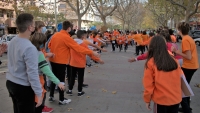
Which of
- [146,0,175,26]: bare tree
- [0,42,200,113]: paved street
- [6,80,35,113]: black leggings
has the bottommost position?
[0,42,200,113]: paved street

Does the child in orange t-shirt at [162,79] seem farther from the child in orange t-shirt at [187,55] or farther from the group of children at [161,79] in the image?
the child in orange t-shirt at [187,55]

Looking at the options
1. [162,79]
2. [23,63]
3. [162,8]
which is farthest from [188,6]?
[162,8]

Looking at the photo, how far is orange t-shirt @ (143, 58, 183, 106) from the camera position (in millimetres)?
2814

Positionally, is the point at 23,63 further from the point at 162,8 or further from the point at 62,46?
the point at 162,8

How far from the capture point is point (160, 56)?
2.87 meters

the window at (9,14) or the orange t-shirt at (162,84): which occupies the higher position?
the window at (9,14)

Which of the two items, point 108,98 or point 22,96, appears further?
point 108,98

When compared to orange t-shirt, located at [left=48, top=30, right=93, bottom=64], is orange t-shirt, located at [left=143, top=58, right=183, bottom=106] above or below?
below

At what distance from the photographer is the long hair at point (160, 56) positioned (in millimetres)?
2799

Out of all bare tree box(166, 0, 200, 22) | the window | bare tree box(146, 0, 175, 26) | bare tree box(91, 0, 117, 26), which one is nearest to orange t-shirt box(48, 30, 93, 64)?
bare tree box(166, 0, 200, 22)

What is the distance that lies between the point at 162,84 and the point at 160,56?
0.37 m

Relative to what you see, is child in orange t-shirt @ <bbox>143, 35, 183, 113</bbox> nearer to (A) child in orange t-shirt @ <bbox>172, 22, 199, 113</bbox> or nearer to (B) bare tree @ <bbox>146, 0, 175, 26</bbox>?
(A) child in orange t-shirt @ <bbox>172, 22, 199, 113</bbox>

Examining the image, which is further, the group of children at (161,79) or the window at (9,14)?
the window at (9,14)

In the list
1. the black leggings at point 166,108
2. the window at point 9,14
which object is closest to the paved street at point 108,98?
the black leggings at point 166,108
